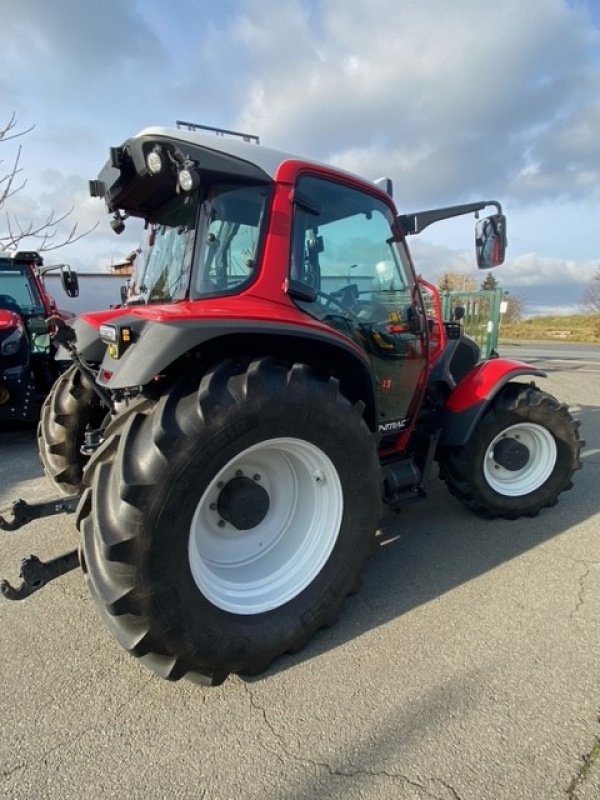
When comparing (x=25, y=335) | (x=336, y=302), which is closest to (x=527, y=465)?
(x=336, y=302)

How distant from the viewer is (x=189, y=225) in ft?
7.91

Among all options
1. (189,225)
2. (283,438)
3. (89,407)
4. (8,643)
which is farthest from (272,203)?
(8,643)

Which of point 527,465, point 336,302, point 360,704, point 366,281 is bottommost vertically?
point 360,704

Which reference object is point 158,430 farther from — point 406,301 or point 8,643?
point 406,301

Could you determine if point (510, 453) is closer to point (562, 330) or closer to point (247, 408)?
point (247, 408)

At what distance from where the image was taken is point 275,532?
2.51m

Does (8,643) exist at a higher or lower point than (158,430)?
lower

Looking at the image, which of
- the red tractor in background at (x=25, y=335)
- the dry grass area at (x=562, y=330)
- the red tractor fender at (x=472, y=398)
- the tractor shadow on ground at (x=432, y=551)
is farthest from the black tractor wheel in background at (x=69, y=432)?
the dry grass area at (x=562, y=330)

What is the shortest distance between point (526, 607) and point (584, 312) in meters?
54.0

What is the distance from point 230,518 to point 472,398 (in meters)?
1.88

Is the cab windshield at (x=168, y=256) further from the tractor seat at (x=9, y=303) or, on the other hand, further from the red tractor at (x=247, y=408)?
the tractor seat at (x=9, y=303)

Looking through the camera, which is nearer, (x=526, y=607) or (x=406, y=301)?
(x=526, y=607)

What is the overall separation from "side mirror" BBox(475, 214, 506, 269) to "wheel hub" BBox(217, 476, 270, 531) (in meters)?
2.21

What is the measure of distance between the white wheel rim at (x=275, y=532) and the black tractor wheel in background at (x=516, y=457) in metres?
1.37
